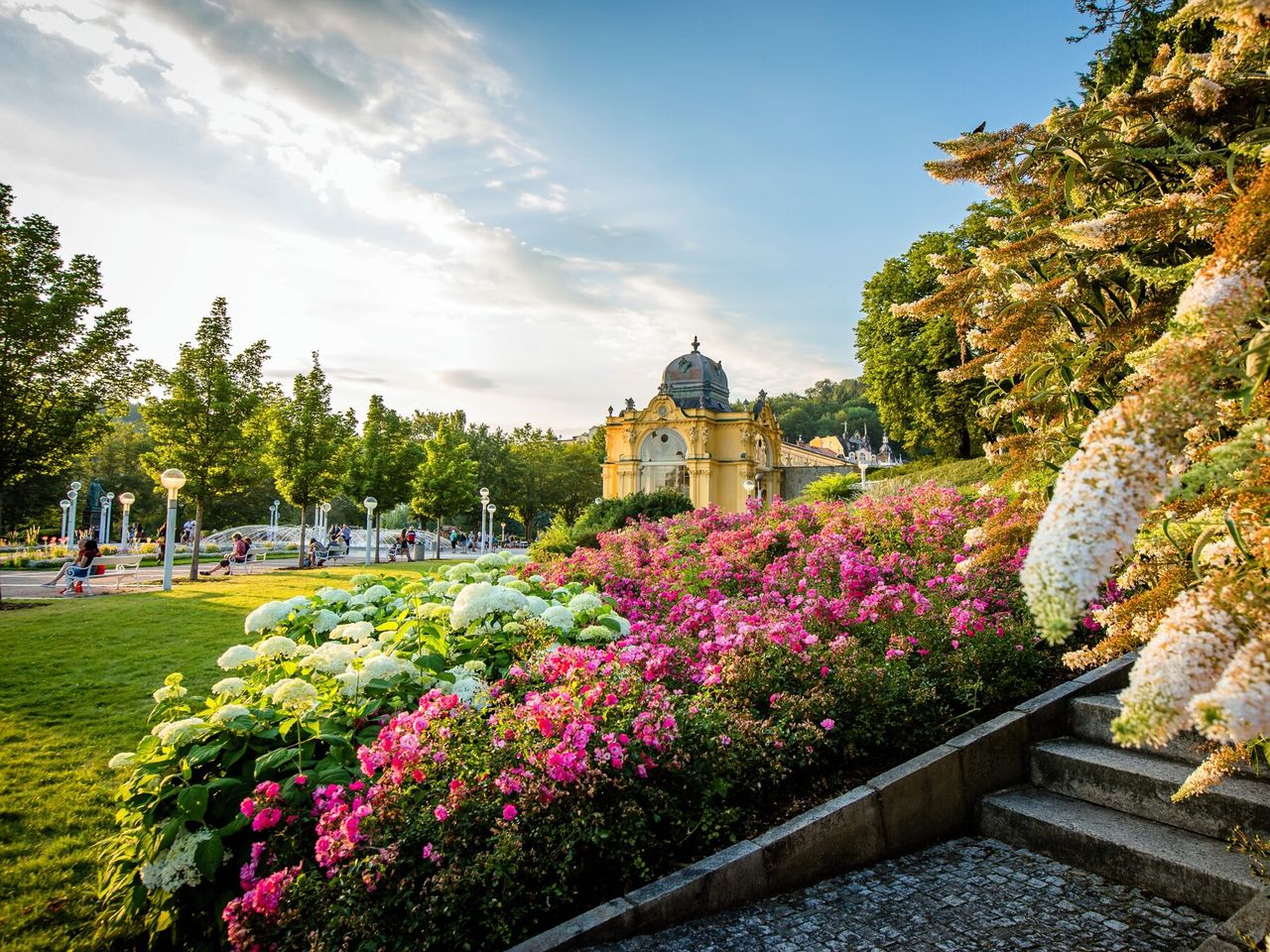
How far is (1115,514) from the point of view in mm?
1143

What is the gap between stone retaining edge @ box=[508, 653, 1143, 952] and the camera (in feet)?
9.48

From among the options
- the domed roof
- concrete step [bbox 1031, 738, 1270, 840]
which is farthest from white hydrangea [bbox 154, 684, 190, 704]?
the domed roof

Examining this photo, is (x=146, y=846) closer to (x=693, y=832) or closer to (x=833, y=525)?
(x=693, y=832)

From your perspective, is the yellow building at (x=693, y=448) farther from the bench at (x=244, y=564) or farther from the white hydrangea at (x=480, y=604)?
the white hydrangea at (x=480, y=604)

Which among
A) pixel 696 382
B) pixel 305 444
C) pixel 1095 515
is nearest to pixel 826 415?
pixel 696 382

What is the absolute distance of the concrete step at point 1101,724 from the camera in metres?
3.55

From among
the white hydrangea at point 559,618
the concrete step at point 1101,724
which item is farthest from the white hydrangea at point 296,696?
the concrete step at point 1101,724

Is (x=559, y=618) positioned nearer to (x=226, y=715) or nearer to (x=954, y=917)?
(x=226, y=715)

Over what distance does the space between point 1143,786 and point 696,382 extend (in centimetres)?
4169

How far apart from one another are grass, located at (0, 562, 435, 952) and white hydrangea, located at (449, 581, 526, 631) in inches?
91.6

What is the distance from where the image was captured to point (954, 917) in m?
3.00

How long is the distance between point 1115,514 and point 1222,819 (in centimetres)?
330

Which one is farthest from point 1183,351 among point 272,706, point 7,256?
point 7,256

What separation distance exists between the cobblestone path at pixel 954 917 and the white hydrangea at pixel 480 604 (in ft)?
7.77
